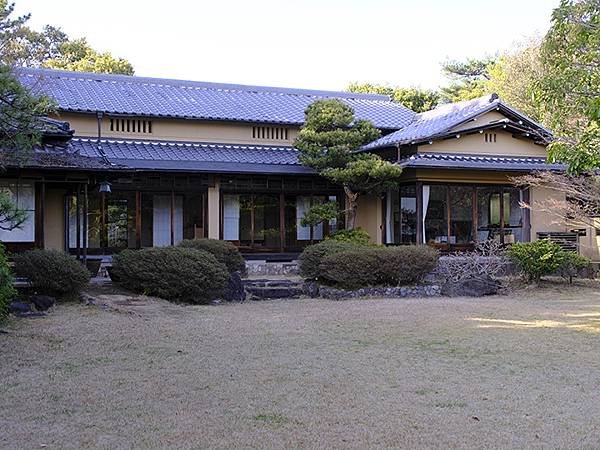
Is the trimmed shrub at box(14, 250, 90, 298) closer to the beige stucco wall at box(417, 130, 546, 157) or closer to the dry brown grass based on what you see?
the dry brown grass

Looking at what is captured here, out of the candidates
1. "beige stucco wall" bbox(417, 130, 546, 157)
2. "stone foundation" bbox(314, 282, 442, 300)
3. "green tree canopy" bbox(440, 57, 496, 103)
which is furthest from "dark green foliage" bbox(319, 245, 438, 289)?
"green tree canopy" bbox(440, 57, 496, 103)

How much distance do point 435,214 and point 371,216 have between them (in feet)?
8.26

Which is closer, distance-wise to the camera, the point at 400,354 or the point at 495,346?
the point at 400,354

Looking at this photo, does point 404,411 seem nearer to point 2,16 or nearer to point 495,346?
point 495,346

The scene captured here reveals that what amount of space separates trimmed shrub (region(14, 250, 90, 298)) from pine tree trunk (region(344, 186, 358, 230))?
9.41 metres

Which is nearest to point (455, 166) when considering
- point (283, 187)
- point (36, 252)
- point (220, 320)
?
point (283, 187)

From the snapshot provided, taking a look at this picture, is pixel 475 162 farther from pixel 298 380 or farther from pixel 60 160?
pixel 298 380

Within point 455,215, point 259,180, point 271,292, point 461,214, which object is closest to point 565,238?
point 461,214

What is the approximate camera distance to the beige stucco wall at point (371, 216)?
71.9ft

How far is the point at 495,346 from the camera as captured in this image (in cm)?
940

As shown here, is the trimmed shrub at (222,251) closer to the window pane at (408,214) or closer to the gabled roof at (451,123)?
the window pane at (408,214)

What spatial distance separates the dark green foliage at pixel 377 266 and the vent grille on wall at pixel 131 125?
884 centimetres

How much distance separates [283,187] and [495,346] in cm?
1284

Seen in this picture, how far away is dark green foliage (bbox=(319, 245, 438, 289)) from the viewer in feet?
51.6
